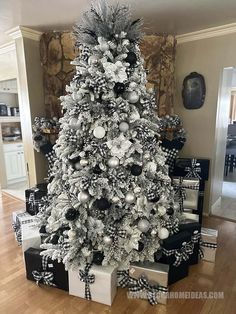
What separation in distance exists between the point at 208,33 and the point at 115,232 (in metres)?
2.56

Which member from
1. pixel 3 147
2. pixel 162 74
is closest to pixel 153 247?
pixel 162 74

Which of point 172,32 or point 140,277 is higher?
point 172,32

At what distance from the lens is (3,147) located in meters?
4.39

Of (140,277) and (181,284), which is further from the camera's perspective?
(181,284)

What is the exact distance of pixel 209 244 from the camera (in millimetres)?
2150

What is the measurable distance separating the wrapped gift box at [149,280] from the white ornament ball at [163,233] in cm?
21

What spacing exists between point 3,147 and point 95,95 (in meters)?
A: 3.47

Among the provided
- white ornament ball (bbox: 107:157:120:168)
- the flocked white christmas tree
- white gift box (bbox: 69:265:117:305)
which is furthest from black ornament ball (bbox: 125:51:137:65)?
white gift box (bbox: 69:265:117:305)

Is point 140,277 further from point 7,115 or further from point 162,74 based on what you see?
point 7,115

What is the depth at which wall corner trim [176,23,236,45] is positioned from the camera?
2619 millimetres

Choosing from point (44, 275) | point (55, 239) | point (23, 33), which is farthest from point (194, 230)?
point (23, 33)

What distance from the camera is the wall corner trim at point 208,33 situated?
2619 millimetres

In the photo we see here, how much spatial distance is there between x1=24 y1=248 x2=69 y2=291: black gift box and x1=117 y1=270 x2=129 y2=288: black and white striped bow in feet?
1.37

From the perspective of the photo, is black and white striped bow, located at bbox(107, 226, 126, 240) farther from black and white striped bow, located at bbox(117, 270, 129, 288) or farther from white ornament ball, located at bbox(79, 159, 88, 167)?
white ornament ball, located at bbox(79, 159, 88, 167)
